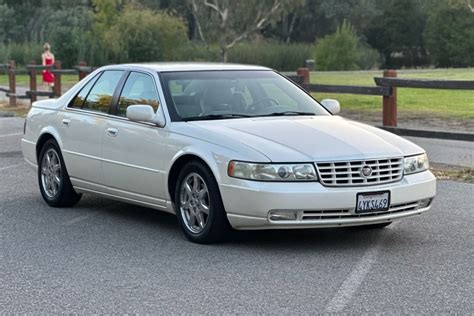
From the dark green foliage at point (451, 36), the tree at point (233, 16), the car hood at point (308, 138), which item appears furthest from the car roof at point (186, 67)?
the dark green foliage at point (451, 36)

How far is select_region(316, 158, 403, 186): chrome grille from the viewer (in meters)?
7.37

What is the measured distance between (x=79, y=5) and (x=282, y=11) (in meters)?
18.9

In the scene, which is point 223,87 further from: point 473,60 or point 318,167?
point 473,60

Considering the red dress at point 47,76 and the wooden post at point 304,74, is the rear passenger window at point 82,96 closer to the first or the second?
the wooden post at point 304,74

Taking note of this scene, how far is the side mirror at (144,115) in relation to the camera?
8305 mm

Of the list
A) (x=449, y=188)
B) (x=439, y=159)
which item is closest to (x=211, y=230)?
(x=449, y=188)

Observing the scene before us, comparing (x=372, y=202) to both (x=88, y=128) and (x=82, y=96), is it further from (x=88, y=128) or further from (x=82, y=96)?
(x=82, y=96)

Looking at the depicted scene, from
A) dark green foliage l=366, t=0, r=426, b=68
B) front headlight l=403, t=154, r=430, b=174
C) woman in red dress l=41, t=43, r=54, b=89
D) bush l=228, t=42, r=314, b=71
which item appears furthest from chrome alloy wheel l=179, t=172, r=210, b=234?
dark green foliage l=366, t=0, r=426, b=68

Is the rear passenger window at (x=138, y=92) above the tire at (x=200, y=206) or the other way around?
above

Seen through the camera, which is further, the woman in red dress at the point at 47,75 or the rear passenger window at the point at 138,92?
the woman in red dress at the point at 47,75

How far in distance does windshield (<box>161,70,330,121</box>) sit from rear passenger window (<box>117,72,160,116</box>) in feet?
0.48

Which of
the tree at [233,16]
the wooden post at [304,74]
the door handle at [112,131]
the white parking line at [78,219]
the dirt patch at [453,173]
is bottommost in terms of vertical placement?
the dirt patch at [453,173]

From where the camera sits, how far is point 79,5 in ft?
260

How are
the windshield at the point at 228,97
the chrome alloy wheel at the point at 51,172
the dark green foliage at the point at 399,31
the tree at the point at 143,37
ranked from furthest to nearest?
the dark green foliage at the point at 399,31, the tree at the point at 143,37, the chrome alloy wheel at the point at 51,172, the windshield at the point at 228,97
